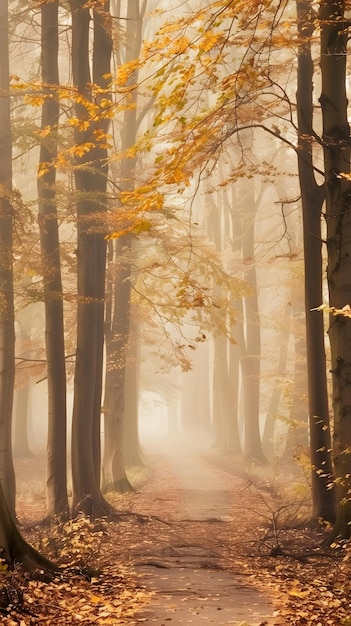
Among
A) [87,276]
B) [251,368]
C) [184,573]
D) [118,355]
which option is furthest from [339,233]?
[251,368]

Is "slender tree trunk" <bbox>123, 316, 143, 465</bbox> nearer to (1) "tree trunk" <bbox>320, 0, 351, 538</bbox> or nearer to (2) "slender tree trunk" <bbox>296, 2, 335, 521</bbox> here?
(2) "slender tree trunk" <bbox>296, 2, 335, 521</bbox>

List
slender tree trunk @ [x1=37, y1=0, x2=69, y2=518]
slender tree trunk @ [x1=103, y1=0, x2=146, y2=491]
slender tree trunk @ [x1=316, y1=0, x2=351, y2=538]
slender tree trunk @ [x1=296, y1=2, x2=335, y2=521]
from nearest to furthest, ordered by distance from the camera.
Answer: slender tree trunk @ [x1=316, y1=0, x2=351, y2=538], slender tree trunk @ [x1=296, y1=2, x2=335, y2=521], slender tree trunk @ [x1=37, y1=0, x2=69, y2=518], slender tree trunk @ [x1=103, y1=0, x2=146, y2=491]

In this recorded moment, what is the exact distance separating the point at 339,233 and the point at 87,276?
20.2 ft

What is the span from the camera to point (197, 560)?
33.9ft

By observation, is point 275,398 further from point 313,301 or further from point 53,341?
point 313,301

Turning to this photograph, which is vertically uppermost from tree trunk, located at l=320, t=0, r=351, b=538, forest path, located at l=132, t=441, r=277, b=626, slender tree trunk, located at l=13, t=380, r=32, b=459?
tree trunk, located at l=320, t=0, r=351, b=538

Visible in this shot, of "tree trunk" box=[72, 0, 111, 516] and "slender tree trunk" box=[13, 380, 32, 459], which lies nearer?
→ "tree trunk" box=[72, 0, 111, 516]

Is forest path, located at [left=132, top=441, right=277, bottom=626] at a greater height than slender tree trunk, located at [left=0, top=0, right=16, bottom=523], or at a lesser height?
lesser

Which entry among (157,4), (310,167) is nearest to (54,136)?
(310,167)

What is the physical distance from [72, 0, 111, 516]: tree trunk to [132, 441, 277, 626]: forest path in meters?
1.70

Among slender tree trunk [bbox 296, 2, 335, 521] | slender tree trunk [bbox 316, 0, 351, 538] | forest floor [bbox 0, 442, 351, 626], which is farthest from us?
slender tree trunk [bbox 296, 2, 335, 521]

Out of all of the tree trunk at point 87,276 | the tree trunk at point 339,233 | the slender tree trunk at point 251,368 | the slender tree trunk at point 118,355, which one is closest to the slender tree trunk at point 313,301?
the tree trunk at point 339,233

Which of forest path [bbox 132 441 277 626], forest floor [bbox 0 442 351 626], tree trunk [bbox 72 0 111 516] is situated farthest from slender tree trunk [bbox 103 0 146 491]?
tree trunk [bbox 72 0 111 516]

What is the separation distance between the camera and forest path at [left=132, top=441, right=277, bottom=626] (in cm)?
686
